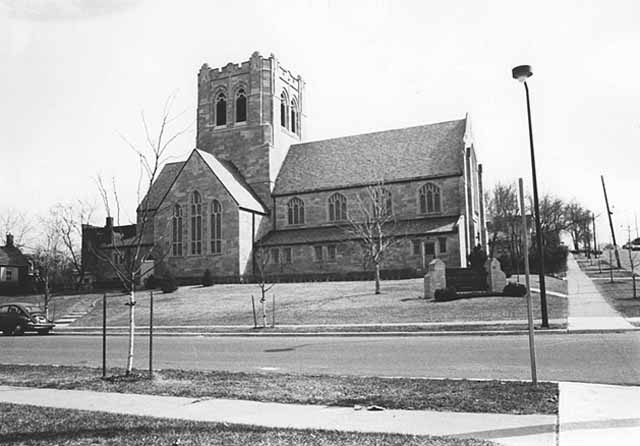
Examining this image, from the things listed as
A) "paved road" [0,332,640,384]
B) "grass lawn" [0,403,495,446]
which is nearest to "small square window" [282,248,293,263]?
"paved road" [0,332,640,384]

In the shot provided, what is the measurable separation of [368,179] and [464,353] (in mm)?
38217

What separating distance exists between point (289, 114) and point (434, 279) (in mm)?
35931

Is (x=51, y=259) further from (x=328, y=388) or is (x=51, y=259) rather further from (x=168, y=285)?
(x=328, y=388)

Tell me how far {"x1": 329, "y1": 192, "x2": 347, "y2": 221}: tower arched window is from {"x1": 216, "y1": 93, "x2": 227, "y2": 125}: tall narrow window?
15.7 m

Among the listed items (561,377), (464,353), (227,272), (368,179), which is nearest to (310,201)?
(368,179)

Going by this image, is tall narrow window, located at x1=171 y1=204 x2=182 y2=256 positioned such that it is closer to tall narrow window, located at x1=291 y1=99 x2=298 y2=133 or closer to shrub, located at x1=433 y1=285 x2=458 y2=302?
tall narrow window, located at x1=291 y1=99 x2=298 y2=133

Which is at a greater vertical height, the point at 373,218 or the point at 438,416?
the point at 373,218

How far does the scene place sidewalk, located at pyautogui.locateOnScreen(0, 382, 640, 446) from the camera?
6301 millimetres

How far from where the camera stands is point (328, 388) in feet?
31.6

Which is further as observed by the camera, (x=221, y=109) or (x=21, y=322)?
(x=221, y=109)

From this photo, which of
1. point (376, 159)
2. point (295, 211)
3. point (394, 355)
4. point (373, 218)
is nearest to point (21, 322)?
point (394, 355)

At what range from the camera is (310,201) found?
2130 inches

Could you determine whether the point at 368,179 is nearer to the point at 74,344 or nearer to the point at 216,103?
the point at 216,103

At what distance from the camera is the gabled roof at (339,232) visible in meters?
46.0
